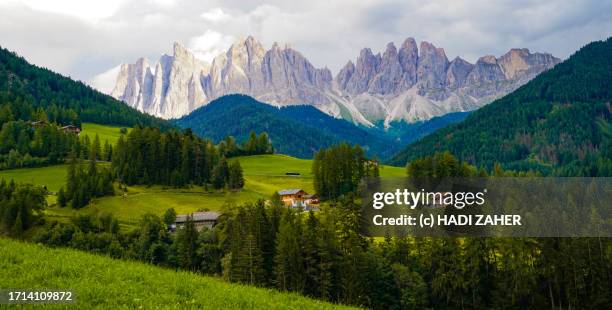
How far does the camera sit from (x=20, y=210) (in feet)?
317

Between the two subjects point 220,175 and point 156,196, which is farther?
point 220,175

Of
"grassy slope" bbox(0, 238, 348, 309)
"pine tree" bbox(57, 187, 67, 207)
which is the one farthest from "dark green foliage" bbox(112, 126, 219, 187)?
"grassy slope" bbox(0, 238, 348, 309)

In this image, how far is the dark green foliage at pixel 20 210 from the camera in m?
95.1

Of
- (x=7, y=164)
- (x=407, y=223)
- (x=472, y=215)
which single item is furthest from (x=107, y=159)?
(x=472, y=215)

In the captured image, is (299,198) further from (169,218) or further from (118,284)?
(118,284)

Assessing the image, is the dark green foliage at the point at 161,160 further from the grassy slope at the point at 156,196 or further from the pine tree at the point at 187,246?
the pine tree at the point at 187,246

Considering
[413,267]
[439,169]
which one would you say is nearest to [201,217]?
[413,267]

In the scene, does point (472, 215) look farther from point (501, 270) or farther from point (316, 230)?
point (316, 230)

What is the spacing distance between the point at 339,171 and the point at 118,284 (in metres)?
115

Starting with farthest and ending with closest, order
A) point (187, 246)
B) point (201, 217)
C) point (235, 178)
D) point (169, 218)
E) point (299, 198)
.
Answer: point (235, 178) → point (299, 198) → point (201, 217) → point (169, 218) → point (187, 246)

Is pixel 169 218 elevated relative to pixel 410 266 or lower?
elevated

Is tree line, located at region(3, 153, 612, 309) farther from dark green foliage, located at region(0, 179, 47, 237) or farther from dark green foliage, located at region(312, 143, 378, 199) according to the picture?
dark green foliage, located at region(312, 143, 378, 199)

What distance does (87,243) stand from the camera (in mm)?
79188

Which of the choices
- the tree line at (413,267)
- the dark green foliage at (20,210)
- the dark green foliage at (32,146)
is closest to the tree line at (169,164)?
the dark green foliage at (32,146)
